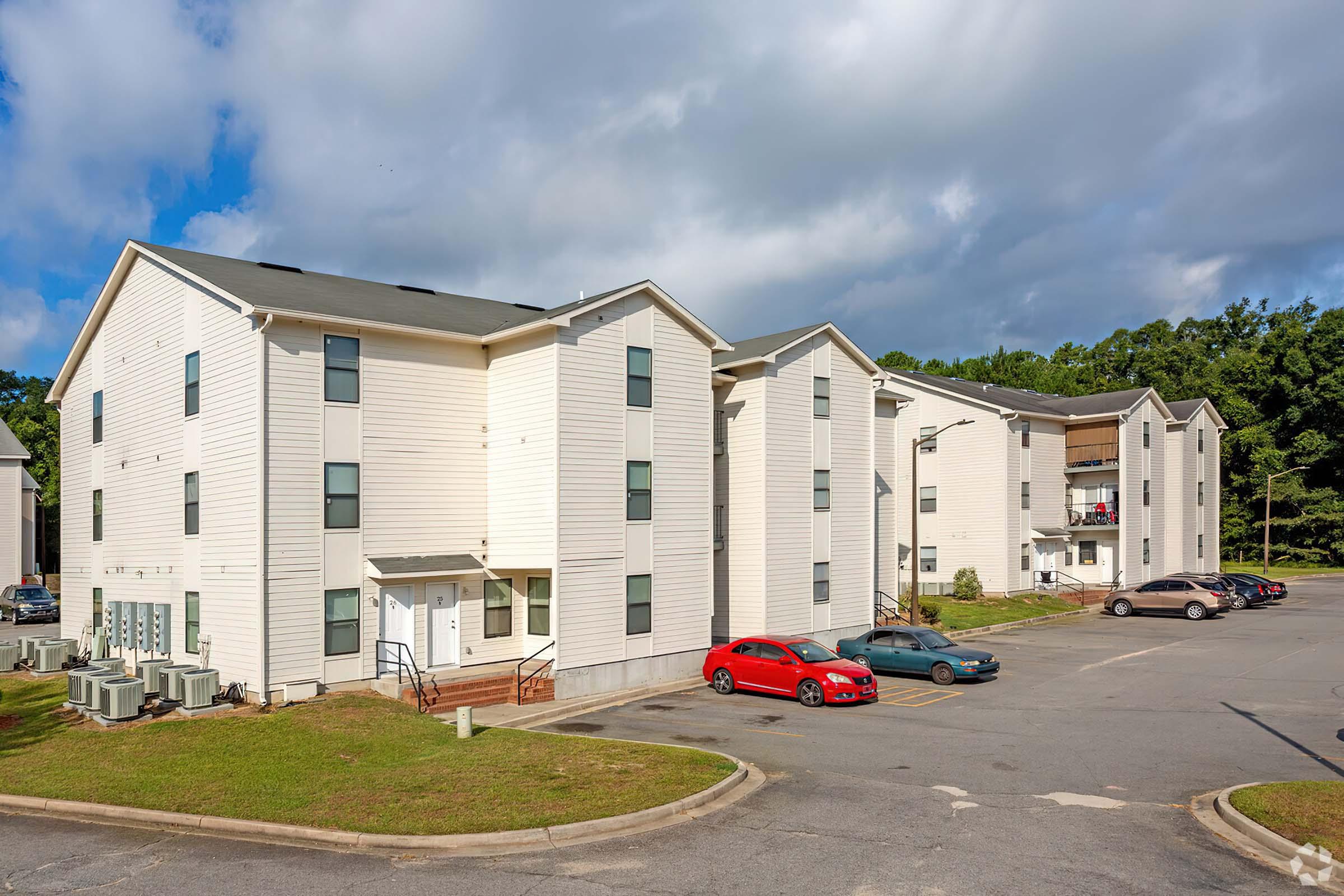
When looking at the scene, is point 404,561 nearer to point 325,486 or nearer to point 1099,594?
point 325,486

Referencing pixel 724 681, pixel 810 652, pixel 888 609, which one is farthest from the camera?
pixel 888 609

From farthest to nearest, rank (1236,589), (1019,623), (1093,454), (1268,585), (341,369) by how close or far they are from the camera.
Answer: (1093,454) → (1268,585) → (1236,589) → (1019,623) → (341,369)

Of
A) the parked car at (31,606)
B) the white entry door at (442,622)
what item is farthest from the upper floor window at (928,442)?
the parked car at (31,606)

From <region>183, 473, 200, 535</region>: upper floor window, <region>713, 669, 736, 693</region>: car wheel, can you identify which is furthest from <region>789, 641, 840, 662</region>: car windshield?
<region>183, 473, 200, 535</region>: upper floor window

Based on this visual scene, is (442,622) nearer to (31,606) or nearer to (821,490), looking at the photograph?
(821,490)

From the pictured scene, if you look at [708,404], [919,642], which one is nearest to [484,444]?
[708,404]

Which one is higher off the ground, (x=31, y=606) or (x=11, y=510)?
(x=11, y=510)

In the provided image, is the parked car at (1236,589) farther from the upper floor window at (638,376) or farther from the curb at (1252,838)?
the curb at (1252,838)

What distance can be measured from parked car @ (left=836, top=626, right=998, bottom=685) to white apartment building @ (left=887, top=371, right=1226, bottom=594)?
18931 millimetres

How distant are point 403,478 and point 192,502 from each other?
5768 millimetres

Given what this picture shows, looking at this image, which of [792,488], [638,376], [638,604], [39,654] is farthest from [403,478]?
[39,654]

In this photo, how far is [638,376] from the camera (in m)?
25.8

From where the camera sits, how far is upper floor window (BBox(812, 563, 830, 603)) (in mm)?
31078

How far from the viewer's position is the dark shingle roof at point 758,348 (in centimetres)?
2970
